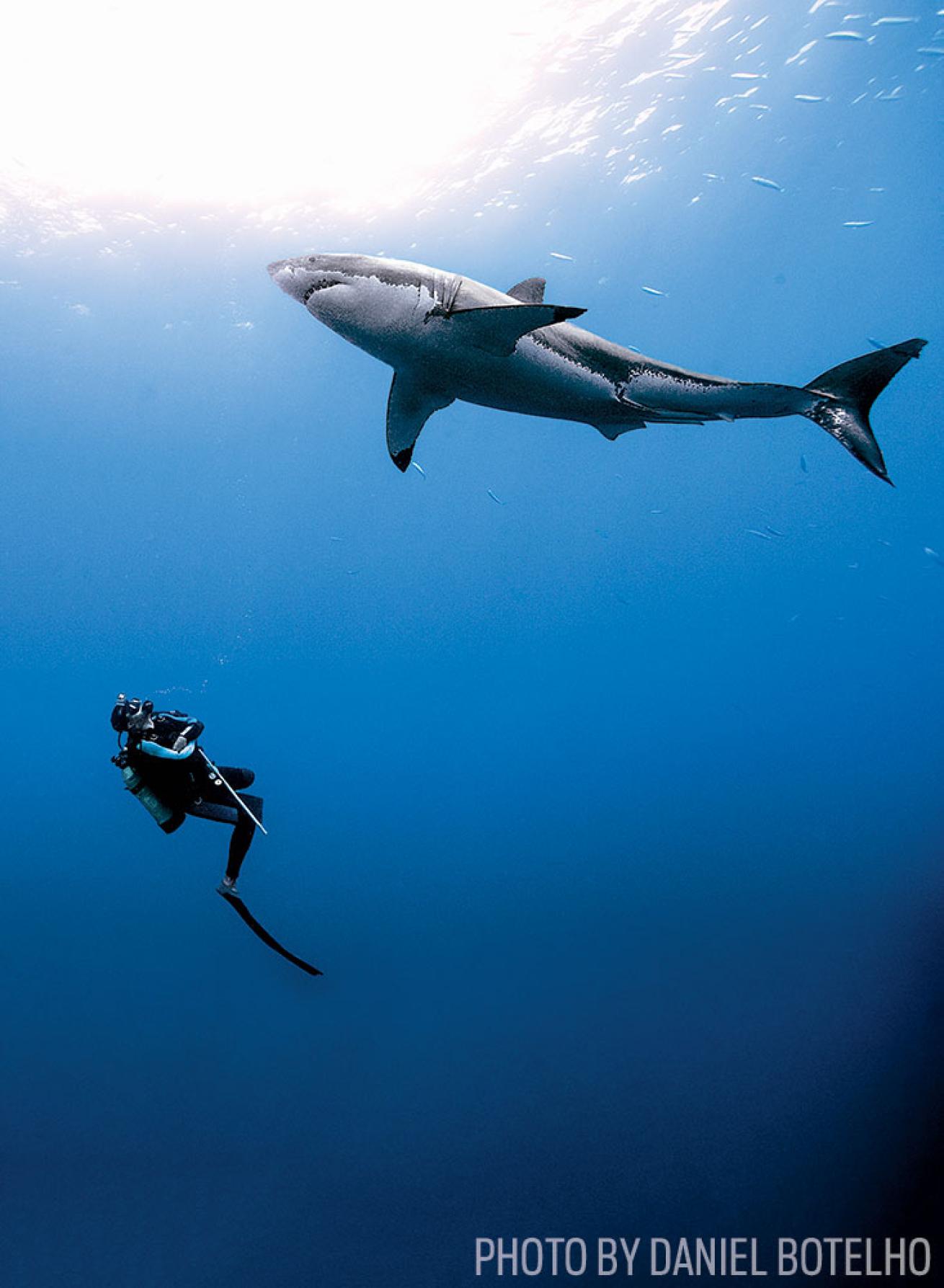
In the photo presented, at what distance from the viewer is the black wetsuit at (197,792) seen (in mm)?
4715

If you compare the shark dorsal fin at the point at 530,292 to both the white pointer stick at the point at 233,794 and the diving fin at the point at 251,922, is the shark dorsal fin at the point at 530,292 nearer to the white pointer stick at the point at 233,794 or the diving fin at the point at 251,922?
the white pointer stick at the point at 233,794

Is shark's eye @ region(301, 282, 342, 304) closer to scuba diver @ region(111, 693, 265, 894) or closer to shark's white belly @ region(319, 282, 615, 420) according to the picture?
shark's white belly @ region(319, 282, 615, 420)

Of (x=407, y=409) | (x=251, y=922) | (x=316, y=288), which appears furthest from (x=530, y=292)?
(x=251, y=922)

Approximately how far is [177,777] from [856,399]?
5.48 m

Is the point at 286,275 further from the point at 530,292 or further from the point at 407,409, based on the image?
the point at 530,292

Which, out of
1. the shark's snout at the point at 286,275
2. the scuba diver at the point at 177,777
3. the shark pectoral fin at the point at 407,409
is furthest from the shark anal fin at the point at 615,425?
the scuba diver at the point at 177,777

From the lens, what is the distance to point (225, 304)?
17.9 metres

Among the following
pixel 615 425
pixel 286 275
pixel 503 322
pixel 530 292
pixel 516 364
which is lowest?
pixel 503 322

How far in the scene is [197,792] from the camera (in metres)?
4.96

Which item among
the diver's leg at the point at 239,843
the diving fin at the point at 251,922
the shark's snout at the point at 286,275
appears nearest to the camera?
the shark's snout at the point at 286,275

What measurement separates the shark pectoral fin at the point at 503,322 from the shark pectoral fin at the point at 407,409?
25.2 inches

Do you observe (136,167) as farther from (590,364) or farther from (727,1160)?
(727,1160)

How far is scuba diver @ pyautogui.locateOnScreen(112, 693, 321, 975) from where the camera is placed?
4652mm

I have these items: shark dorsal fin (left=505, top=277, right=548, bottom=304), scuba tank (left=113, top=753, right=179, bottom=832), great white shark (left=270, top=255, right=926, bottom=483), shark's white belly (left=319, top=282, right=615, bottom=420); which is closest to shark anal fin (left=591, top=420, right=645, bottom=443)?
great white shark (left=270, top=255, right=926, bottom=483)
